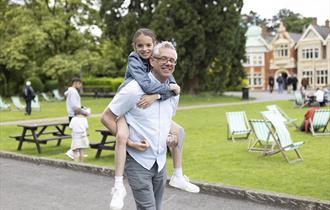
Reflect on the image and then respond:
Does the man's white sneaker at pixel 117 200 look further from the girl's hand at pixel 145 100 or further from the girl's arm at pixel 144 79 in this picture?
the girl's arm at pixel 144 79

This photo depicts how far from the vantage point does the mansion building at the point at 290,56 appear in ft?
211

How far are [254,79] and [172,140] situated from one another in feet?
226

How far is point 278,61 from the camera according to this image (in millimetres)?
69250

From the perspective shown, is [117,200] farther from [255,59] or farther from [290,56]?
[255,59]

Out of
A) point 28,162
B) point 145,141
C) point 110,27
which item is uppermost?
point 110,27

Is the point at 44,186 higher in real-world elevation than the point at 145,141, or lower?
lower

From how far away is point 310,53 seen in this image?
65875mm

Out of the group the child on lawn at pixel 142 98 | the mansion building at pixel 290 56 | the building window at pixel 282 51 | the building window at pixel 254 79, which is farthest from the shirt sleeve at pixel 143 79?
the building window at pixel 254 79

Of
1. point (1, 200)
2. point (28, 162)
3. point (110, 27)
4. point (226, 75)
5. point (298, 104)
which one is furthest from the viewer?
point (226, 75)

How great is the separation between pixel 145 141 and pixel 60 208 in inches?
137

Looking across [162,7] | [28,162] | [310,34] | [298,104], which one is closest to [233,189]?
[28,162]

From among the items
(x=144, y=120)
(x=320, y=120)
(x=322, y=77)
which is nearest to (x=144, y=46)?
(x=144, y=120)

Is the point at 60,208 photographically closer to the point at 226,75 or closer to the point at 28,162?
the point at 28,162

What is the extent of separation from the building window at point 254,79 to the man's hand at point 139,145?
68432mm
